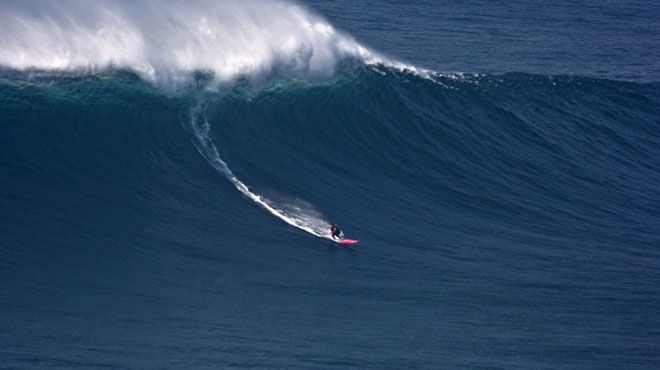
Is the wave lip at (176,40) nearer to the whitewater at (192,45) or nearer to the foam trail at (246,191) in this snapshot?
the whitewater at (192,45)

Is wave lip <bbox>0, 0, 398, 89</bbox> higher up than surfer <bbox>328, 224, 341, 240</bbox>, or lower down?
higher up

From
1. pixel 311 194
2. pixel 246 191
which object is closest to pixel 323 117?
pixel 311 194

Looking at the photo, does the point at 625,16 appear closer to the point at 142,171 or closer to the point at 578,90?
the point at 578,90

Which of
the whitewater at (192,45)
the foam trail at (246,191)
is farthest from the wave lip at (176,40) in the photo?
the foam trail at (246,191)

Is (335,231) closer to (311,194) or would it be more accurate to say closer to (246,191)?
(311,194)

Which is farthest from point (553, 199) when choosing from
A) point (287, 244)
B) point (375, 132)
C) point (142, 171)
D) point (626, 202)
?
point (142, 171)

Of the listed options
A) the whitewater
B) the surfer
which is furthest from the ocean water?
the surfer

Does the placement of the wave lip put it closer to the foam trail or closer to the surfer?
the foam trail
